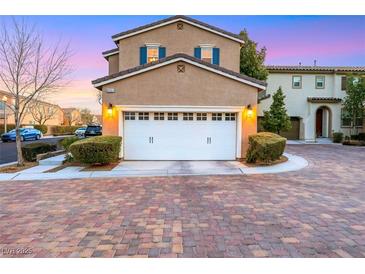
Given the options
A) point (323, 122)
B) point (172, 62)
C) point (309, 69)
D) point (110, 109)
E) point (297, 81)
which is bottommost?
point (323, 122)

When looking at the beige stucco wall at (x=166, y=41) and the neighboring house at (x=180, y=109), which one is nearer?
the neighboring house at (x=180, y=109)

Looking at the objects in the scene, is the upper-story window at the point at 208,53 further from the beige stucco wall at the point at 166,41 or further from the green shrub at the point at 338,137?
the green shrub at the point at 338,137

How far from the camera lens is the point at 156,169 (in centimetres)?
1048

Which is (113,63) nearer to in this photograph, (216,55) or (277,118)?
(216,55)

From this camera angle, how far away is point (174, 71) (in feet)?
41.2

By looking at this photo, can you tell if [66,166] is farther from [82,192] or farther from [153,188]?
[153,188]

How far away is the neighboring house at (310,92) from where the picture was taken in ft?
81.3

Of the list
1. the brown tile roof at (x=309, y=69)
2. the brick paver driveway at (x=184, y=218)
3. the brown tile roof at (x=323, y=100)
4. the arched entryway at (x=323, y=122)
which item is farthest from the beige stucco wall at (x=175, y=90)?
the arched entryway at (x=323, y=122)

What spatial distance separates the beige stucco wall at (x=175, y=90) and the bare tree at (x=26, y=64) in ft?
8.56

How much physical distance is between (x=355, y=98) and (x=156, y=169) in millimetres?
20814

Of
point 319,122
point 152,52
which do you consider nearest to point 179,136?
point 152,52

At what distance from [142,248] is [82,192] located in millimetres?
3982
